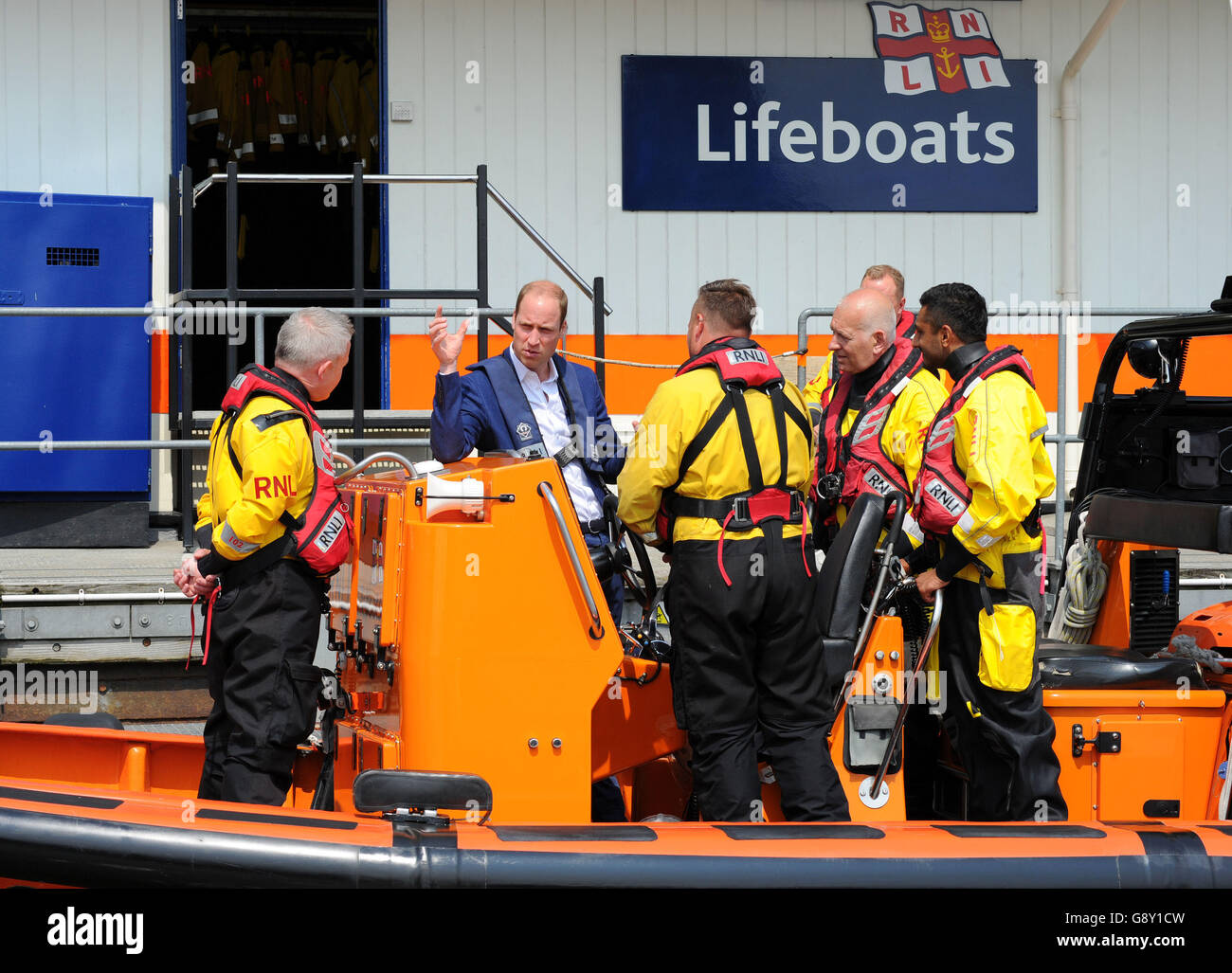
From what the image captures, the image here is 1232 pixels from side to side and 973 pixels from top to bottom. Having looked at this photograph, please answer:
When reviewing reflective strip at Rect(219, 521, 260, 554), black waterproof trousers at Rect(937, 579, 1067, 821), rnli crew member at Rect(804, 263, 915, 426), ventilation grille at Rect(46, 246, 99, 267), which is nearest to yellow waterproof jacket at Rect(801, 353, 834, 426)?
rnli crew member at Rect(804, 263, 915, 426)

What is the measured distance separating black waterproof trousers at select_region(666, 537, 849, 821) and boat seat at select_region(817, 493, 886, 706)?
0.10 meters

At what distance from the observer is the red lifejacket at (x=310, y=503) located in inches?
146

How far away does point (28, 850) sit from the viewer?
2992mm

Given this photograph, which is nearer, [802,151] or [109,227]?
[109,227]

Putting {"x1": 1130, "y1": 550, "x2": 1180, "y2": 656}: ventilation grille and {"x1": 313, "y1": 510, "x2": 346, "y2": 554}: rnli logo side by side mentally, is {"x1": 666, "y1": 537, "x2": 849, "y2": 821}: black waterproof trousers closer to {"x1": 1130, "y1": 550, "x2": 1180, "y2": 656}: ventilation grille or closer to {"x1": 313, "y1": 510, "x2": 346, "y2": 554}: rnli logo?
{"x1": 313, "y1": 510, "x2": 346, "y2": 554}: rnli logo

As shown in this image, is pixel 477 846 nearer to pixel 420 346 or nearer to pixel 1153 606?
pixel 1153 606

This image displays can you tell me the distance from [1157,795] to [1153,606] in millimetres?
730

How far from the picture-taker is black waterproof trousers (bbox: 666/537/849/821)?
3486 millimetres

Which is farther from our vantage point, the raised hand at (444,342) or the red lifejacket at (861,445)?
the red lifejacket at (861,445)

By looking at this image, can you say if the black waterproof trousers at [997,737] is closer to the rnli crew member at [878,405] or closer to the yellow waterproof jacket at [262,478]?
the rnli crew member at [878,405]

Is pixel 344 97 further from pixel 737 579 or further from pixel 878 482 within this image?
pixel 737 579

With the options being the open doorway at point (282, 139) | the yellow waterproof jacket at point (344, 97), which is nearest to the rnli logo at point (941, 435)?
the open doorway at point (282, 139)

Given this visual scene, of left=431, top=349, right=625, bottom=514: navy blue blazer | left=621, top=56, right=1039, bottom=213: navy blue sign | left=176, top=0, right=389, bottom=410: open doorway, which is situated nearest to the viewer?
left=431, top=349, right=625, bottom=514: navy blue blazer
